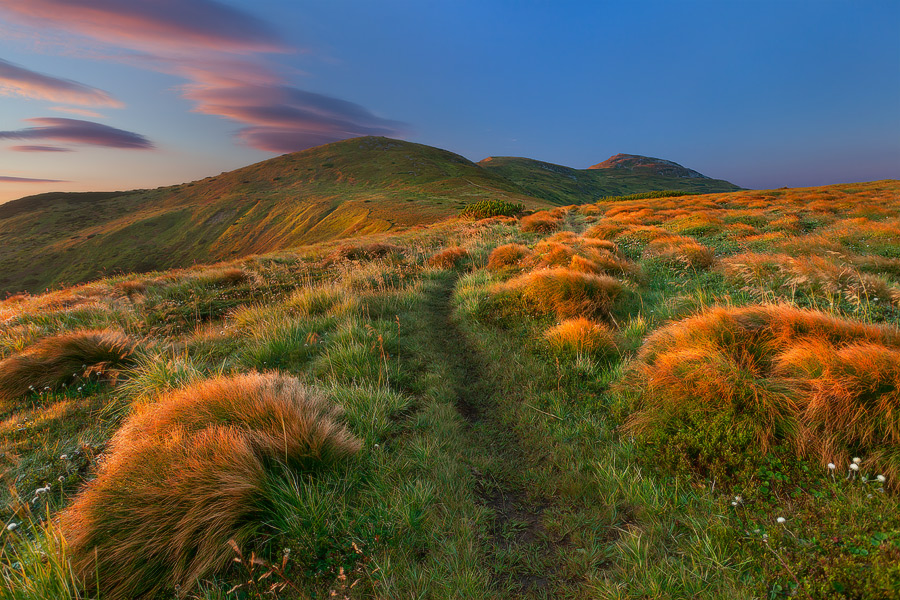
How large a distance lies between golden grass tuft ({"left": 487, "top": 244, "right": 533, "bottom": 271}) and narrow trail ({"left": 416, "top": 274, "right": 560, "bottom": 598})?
524 cm

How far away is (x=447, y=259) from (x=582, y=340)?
8151 millimetres

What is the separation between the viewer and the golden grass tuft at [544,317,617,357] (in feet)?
16.0

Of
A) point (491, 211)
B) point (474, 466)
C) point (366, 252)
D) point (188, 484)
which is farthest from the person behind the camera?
point (491, 211)

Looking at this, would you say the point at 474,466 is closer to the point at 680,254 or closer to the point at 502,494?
the point at 502,494

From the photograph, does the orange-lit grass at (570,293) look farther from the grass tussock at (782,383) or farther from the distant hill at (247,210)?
the distant hill at (247,210)

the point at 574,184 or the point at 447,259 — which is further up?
the point at 574,184

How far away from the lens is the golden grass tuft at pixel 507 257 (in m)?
10.6

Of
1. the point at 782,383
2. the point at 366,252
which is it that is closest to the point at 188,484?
the point at 782,383

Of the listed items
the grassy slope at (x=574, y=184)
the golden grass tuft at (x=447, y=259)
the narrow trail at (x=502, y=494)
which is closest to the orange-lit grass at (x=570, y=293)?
the narrow trail at (x=502, y=494)

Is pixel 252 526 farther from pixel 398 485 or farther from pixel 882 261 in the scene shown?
pixel 882 261

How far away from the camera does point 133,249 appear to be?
3659 inches

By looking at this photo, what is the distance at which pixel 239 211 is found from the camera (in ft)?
328

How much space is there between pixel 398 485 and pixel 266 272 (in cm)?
1259

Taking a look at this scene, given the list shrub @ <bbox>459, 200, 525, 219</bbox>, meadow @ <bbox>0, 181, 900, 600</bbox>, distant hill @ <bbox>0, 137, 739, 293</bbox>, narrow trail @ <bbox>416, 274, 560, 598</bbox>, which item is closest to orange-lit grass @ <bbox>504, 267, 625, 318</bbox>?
meadow @ <bbox>0, 181, 900, 600</bbox>
